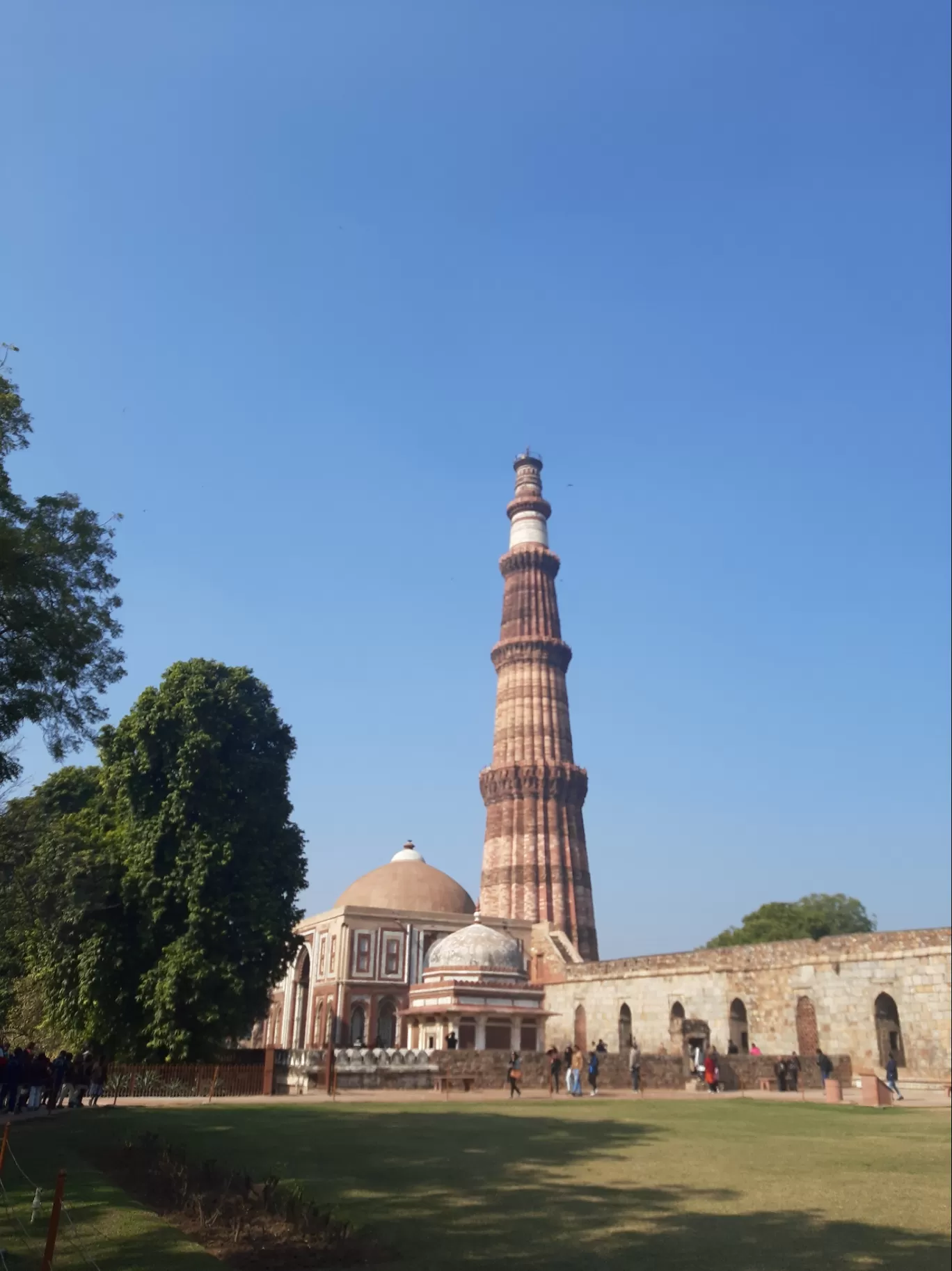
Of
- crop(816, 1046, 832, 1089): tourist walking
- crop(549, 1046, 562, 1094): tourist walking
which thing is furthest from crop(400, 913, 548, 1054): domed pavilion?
crop(816, 1046, 832, 1089): tourist walking

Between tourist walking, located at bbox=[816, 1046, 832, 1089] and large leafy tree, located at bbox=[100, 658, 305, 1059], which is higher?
large leafy tree, located at bbox=[100, 658, 305, 1059]

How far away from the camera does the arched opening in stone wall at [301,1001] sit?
149 ft

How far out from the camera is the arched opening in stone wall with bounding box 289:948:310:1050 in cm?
4534

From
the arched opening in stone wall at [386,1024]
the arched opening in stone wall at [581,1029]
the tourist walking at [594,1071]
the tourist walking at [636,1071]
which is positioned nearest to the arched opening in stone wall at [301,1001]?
the arched opening in stone wall at [386,1024]

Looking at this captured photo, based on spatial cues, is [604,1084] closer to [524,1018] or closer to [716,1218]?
[524,1018]

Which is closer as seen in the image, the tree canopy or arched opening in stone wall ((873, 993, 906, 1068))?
the tree canopy

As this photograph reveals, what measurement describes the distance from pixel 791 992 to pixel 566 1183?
23723 millimetres

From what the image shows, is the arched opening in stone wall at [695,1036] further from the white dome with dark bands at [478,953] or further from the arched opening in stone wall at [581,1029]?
the arched opening in stone wall at [581,1029]

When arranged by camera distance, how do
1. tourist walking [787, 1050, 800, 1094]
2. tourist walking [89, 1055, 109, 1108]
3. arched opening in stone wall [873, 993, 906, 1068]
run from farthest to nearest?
1. arched opening in stone wall [873, 993, 906, 1068]
2. tourist walking [787, 1050, 800, 1094]
3. tourist walking [89, 1055, 109, 1108]

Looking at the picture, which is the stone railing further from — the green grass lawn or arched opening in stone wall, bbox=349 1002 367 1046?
arched opening in stone wall, bbox=349 1002 367 1046

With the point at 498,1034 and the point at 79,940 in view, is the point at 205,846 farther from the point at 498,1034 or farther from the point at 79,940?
the point at 498,1034

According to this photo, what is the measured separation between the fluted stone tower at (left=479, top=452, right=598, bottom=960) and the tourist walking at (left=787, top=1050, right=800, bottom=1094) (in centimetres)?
2184

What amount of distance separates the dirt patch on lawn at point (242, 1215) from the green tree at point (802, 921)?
49231 mm

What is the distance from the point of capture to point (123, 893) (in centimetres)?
2195
